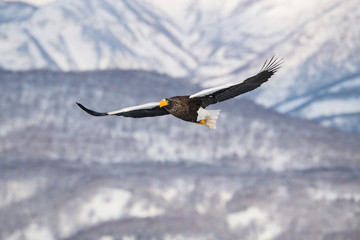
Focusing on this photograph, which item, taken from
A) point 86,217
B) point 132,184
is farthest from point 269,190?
point 86,217

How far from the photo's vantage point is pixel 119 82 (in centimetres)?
19700

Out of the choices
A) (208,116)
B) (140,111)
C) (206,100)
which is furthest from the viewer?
(140,111)

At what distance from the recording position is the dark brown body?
1134 cm

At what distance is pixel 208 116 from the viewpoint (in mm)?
11617

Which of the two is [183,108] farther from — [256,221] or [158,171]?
[158,171]

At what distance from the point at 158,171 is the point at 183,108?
163121mm

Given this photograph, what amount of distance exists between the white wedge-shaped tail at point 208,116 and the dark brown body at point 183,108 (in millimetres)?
71

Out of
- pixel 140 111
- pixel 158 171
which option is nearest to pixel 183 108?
pixel 140 111

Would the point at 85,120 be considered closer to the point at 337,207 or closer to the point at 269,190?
the point at 269,190

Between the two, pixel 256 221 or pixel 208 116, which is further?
pixel 256 221

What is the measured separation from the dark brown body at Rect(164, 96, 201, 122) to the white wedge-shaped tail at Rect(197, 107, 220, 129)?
0.07 m

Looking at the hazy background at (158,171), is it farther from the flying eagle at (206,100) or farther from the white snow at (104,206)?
the flying eagle at (206,100)

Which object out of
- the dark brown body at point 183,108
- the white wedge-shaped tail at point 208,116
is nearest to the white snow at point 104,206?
the white wedge-shaped tail at point 208,116

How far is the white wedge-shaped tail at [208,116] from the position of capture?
37.4 ft
